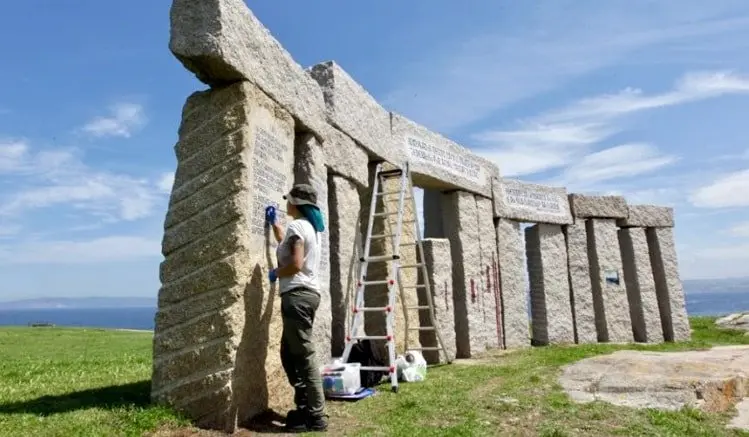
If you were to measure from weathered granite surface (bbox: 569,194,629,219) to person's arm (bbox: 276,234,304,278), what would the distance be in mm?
9005

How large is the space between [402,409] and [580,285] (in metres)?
7.87

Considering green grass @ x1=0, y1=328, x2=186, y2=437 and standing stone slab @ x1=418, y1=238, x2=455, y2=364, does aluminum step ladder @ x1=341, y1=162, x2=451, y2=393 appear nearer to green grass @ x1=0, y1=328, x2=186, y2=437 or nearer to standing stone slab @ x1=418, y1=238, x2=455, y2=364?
→ standing stone slab @ x1=418, y1=238, x2=455, y2=364

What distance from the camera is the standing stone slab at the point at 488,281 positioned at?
9945mm

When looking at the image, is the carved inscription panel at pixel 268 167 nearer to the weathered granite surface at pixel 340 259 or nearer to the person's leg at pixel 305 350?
the person's leg at pixel 305 350

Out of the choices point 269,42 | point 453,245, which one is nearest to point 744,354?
point 453,245

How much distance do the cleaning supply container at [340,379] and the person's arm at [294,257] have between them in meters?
1.46

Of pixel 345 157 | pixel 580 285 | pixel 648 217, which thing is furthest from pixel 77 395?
pixel 648 217

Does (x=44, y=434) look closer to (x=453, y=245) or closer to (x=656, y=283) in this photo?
(x=453, y=245)

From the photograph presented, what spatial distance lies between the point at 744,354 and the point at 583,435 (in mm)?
4935

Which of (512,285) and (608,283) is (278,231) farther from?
(608,283)

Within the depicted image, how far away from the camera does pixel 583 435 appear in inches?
164

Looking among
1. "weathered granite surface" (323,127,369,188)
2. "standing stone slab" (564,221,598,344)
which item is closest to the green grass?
Result: "weathered granite surface" (323,127,369,188)

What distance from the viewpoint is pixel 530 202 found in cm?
1152

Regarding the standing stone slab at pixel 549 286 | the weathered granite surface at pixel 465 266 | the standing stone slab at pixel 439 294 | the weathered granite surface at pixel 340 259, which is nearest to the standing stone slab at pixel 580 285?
the standing stone slab at pixel 549 286
